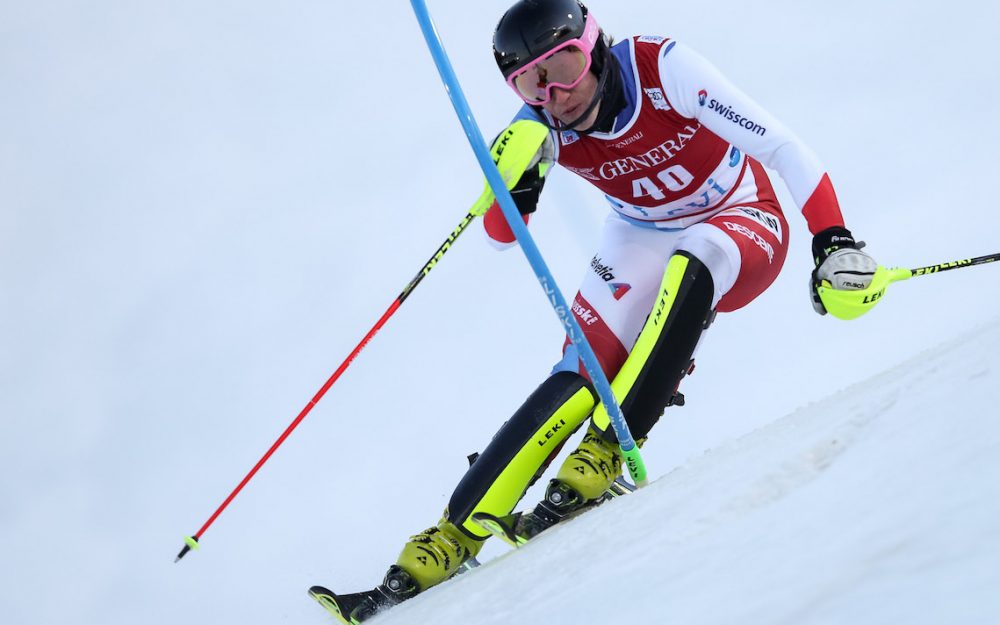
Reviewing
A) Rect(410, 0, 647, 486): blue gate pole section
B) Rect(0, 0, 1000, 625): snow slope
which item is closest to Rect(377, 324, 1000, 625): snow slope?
Rect(410, 0, 647, 486): blue gate pole section

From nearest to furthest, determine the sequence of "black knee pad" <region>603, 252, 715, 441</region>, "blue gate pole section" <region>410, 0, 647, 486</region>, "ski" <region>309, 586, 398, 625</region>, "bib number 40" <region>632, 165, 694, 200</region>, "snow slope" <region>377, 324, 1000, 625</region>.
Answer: "snow slope" <region>377, 324, 1000, 625</region>
"blue gate pole section" <region>410, 0, 647, 486</region>
"ski" <region>309, 586, 398, 625</region>
"black knee pad" <region>603, 252, 715, 441</region>
"bib number 40" <region>632, 165, 694, 200</region>

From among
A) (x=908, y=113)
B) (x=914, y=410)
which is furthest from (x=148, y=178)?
(x=914, y=410)

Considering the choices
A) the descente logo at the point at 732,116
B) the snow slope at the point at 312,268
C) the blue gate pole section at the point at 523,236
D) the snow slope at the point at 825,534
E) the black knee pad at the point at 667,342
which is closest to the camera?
the snow slope at the point at 825,534

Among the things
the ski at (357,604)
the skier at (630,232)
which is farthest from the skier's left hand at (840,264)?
the ski at (357,604)

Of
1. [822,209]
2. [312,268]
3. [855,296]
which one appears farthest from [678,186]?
[312,268]

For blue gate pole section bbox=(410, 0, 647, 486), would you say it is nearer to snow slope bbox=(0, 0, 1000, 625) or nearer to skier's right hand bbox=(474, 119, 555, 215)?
skier's right hand bbox=(474, 119, 555, 215)

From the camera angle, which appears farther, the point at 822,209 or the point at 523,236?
the point at 822,209

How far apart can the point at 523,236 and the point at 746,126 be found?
848 millimetres

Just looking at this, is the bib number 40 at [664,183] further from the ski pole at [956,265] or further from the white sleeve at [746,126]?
the ski pole at [956,265]

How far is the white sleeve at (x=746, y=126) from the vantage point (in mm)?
2775

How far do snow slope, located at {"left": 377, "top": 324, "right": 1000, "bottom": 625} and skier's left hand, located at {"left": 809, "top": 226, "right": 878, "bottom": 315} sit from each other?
2.73 feet

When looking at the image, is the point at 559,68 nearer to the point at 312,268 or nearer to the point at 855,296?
the point at 855,296

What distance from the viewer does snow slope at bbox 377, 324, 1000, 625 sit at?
834 millimetres

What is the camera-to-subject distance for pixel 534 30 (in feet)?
9.29
